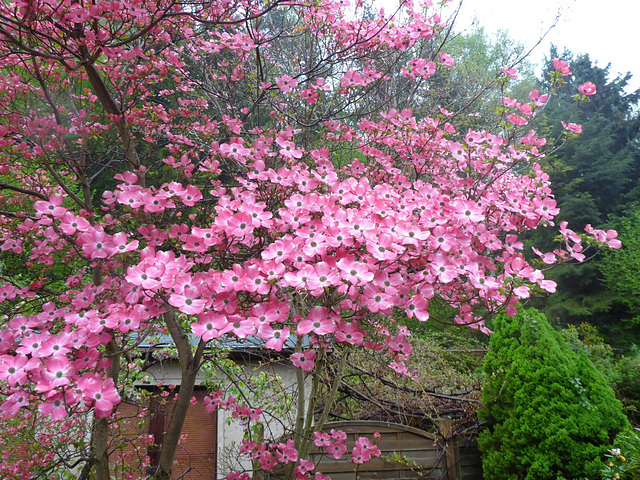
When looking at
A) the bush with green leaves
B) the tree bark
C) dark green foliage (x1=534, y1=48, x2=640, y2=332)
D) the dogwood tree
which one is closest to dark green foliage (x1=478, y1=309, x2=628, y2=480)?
the bush with green leaves

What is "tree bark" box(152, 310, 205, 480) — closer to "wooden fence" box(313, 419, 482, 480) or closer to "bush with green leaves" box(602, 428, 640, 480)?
"wooden fence" box(313, 419, 482, 480)

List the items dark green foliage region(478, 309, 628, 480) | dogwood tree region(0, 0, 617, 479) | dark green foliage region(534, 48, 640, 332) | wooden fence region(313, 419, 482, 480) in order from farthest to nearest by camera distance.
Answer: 1. dark green foliage region(534, 48, 640, 332)
2. wooden fence region(313, 419, 482, 480)
3. dark green foliage region(478, 309, 628, 480)
4. dogwood tree region(0, 0, 617, 479)

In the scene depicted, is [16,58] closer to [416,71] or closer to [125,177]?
[125,177]

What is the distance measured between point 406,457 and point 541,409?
3.92 feet

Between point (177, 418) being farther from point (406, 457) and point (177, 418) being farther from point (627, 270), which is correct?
point (627, 270)

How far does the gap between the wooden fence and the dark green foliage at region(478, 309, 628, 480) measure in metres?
0.24

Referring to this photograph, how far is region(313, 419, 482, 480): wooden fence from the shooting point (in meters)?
3.50

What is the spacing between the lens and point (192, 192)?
1719 millimetres

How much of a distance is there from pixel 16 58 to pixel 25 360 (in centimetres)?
209

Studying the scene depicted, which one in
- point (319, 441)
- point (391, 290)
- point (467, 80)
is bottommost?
point (319, 441)

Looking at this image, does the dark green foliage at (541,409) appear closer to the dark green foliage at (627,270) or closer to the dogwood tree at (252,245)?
the dogwood tree at (252,245)

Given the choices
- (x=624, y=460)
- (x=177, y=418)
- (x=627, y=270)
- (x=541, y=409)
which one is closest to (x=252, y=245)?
(x=177, y=418)

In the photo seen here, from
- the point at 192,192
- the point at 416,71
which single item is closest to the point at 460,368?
the point at 416,71

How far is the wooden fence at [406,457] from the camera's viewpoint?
3500mm
